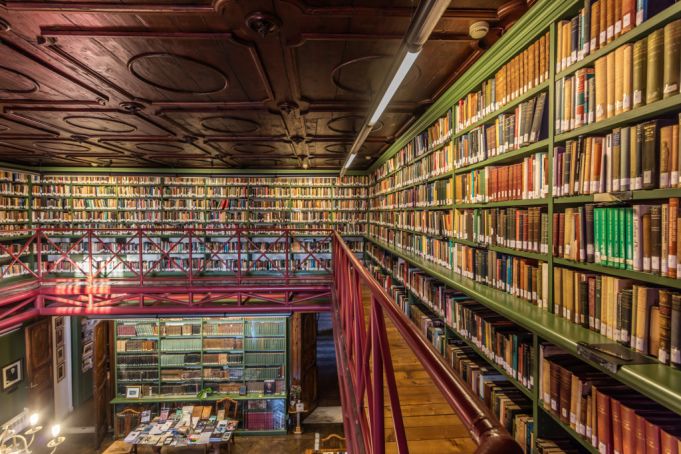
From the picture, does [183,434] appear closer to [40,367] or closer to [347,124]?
[40,367]

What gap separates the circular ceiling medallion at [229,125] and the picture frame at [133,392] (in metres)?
5.67

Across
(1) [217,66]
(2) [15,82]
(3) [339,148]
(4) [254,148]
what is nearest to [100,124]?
(2) [15,82]

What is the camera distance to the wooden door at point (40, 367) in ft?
21.7

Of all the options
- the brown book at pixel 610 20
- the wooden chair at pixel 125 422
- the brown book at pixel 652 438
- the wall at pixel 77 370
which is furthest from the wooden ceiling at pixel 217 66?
the wooden chair at pixel 125 422

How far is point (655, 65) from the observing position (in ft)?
4.02

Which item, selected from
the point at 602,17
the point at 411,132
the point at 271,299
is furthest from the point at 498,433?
Answer: the point at 271,299

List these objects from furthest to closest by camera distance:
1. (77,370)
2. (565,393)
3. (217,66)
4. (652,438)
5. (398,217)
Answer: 1. (77,370)
2. (398,217)
3. (217,66)
4. (565,393)
5. (652,438)

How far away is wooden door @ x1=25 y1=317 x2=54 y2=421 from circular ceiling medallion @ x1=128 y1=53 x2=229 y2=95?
6386 mm

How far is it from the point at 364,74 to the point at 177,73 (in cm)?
166

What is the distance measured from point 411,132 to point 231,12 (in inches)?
114

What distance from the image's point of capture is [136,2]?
1973 mm

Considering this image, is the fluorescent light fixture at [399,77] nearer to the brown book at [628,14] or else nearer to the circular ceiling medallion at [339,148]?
the brown book at [628,14]

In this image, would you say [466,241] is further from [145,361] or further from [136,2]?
[145,361]

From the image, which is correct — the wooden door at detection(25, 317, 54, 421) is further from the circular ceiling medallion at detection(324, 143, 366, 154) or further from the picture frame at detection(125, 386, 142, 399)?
the circular ceiling medallion at detection(324, 143, 366, 154)
